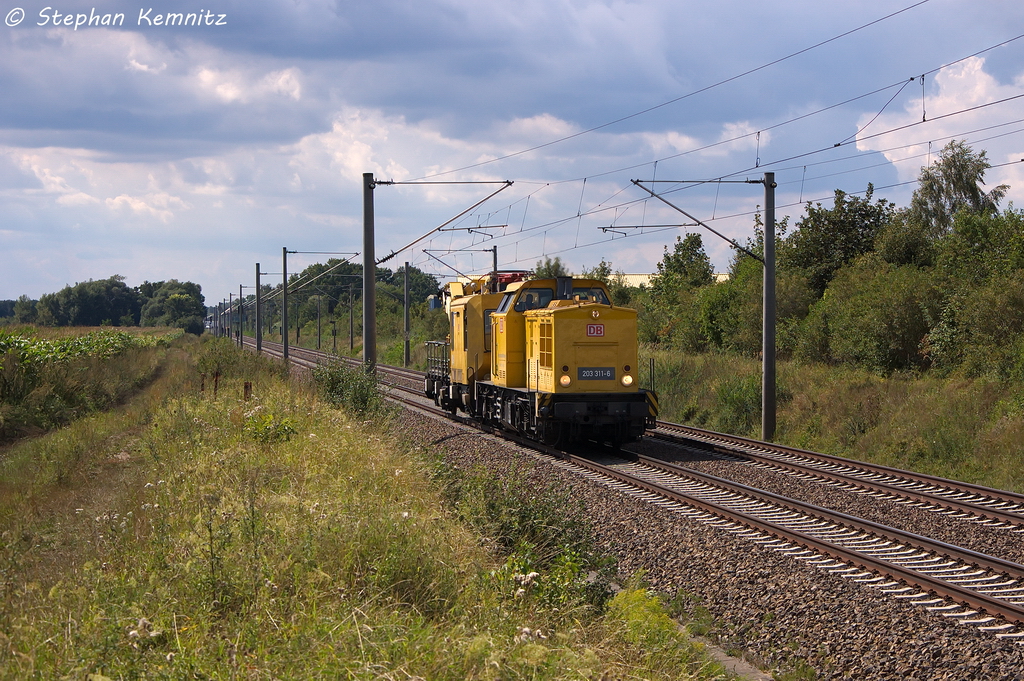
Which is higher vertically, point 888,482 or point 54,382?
→ point 54,382

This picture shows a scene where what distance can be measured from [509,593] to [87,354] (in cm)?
3383

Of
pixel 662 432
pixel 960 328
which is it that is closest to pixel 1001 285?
pixel 960 328

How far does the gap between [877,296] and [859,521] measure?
47.5 ft

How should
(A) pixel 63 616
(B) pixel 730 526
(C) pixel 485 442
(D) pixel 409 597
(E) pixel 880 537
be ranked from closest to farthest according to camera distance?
(A) pixel 63 616
(D) pixel 409 597
(E) pixel 880 537
(B) pixel 730 526
(C) pixel 485 442

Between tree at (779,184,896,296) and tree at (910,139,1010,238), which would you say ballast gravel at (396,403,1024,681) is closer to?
tree at (779,184,896,296)

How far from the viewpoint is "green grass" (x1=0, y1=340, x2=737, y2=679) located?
453cm

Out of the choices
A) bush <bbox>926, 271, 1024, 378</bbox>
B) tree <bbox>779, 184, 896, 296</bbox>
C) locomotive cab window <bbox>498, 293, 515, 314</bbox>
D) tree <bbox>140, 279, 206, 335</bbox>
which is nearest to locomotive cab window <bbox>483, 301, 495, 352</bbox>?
locomotive cab window <bbox>498, 293, 515, 314</bbox>

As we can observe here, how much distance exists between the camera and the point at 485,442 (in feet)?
60.8

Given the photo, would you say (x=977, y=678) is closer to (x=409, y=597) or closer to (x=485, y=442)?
(x=409, y=597)

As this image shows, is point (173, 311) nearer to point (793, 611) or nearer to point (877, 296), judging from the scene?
point (877, 296)

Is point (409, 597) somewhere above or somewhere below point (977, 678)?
above

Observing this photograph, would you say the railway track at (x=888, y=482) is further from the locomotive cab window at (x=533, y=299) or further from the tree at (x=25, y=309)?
the tree at (x=25, y=309)

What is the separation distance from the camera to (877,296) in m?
23.4

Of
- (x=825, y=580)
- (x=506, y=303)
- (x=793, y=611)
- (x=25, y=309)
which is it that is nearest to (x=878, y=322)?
(x=506, y=303)
